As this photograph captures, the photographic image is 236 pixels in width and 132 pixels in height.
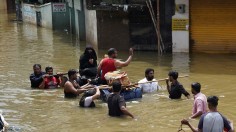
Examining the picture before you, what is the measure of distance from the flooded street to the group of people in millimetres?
247

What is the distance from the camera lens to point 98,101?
1346 cm

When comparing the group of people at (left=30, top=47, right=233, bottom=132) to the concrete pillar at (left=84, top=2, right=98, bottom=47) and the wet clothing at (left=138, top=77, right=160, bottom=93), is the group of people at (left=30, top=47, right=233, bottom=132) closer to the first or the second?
the wet clothing at (left=138, top=77, right=160, bottom=93)

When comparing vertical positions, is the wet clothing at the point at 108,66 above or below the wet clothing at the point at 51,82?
above

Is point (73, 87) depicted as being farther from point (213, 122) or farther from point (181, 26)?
point (181, 26)

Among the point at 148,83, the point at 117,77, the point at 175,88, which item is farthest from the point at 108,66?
the point at 175,88

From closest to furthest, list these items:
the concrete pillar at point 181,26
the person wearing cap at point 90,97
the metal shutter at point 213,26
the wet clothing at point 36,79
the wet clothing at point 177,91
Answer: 1. the person wearing cap at point 90,97
2. the wet clothing at point 177,91
3. the wet clothing at point 36,79
4. the metal shutter at point 213,26
5. the concrete pillar at point 181,26

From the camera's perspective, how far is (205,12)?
20672mm

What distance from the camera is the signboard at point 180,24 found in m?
20.8

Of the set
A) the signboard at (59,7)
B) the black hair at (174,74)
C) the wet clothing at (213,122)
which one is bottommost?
the wet clothing at (213,122)

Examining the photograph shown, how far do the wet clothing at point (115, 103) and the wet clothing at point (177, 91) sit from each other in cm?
206

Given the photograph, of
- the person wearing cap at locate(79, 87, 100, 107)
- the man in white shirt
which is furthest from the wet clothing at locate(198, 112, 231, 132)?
the man in white shirt

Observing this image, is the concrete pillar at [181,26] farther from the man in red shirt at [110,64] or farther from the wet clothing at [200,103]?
the wet clothing at [200,103]

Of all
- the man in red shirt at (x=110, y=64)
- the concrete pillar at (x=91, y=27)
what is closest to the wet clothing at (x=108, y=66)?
the man in red shirt at (x=110, y=64)

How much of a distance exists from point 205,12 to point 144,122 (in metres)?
10.4
